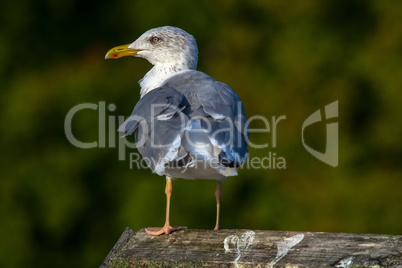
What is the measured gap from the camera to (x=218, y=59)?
6.72 metres

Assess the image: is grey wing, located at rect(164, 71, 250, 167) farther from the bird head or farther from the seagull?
the bird head

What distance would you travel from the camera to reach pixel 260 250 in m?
2.69

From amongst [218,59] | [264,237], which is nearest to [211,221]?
[218,59]

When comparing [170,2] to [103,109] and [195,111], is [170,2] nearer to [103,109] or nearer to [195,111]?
[103,109]

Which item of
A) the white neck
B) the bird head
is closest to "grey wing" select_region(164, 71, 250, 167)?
the white neck

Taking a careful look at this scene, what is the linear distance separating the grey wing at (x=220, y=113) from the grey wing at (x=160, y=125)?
76 mm

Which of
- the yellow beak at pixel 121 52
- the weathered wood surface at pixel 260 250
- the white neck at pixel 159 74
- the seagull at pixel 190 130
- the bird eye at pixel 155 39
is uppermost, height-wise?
the bird eye at pixel 155 39

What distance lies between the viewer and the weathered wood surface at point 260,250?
101 inches

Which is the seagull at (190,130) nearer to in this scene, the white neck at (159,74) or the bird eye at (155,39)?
the white neck at (159,74)

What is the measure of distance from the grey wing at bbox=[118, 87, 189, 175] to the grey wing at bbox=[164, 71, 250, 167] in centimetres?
8

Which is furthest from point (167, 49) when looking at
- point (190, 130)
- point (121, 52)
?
point (190, 130)

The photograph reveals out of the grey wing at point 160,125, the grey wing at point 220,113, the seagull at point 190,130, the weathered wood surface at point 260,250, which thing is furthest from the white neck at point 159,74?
the weathered wood surface at point 260,250

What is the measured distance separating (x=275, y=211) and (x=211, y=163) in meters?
2.85

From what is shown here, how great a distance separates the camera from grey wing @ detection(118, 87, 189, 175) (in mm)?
3432
